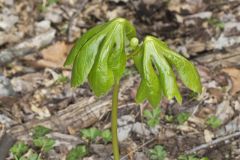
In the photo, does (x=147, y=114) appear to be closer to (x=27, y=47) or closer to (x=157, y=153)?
(x=157, y=153)

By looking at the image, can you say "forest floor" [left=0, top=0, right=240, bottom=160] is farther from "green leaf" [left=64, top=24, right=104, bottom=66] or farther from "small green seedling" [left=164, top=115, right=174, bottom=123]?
"green leaf" [left=64, top=24, right=104, bottom=66]

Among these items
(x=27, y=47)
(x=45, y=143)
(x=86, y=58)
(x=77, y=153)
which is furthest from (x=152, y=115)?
(x=27, y=47)

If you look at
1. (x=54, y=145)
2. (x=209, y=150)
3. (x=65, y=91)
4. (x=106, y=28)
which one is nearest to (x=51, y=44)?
(x=65, y=91)

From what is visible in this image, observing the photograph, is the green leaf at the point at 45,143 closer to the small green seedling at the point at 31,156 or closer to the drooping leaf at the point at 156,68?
the small green seedling at the point at 31,156

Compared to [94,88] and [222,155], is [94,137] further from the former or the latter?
[94,88]

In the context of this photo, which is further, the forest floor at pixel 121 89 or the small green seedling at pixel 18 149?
the forest floor at pixel 121 89

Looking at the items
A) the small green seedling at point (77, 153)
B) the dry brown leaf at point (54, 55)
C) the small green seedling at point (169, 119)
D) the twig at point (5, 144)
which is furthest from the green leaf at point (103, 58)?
the dry brown leaf at point (54, 55)

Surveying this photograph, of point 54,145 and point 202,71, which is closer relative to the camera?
point 54,145

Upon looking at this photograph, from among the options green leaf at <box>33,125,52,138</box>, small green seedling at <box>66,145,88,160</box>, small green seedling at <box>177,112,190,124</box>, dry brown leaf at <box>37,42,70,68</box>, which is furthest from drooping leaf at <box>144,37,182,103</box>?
dry brown leaf at <box>37,42,70,68</box>
